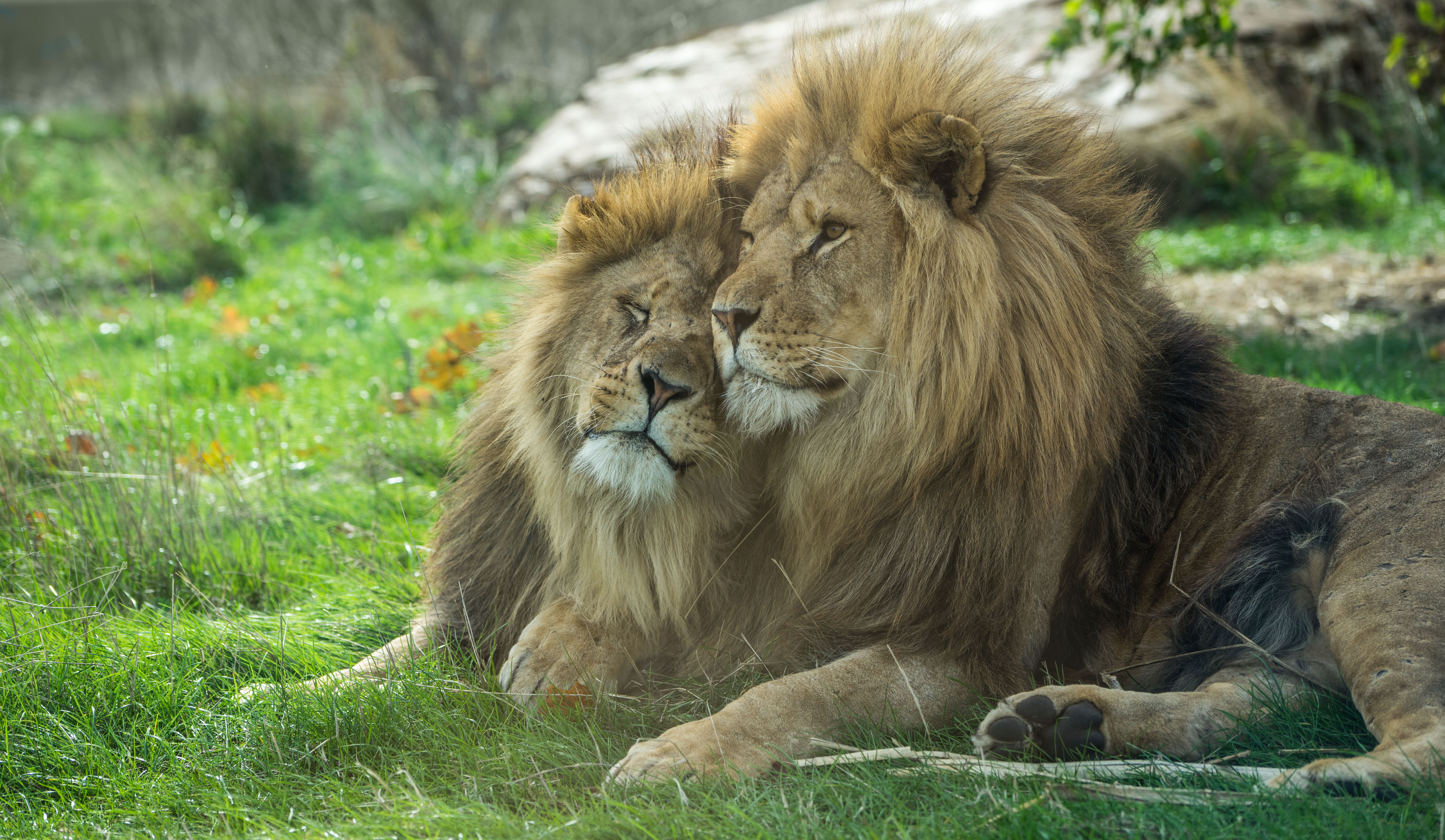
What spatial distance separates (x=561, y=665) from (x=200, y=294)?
242 inches

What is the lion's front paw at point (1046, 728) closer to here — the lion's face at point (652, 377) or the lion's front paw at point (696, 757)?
the lion's front paw at point (696, 757)

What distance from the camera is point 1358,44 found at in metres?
8.73

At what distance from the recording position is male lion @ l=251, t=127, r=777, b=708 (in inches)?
99.2

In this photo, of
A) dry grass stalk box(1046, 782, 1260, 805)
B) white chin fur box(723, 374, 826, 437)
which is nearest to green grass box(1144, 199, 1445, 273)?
white chin fur box(723, 374, 826, 437)

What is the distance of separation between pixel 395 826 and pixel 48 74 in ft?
69.2

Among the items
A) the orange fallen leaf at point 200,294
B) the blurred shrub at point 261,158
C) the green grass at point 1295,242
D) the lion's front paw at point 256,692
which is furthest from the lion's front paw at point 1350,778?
the blurred shrub at point 261,158

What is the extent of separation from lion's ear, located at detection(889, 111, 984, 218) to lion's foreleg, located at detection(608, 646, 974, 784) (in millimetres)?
1015

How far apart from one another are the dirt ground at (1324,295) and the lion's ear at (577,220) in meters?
3.13

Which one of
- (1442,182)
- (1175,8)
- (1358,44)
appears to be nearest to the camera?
(1175,8)

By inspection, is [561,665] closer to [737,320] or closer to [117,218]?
[737,320]

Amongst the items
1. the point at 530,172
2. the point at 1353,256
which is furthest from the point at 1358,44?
the point at 530,172

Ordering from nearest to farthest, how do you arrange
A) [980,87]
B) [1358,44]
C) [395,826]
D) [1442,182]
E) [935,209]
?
1. [395,826]
2. [935,209]
3. [980,87]
4. [1442,182]
5. [1358,44]

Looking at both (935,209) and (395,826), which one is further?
(935,209)

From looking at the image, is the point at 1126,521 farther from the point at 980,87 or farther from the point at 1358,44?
the point at 1358,44
